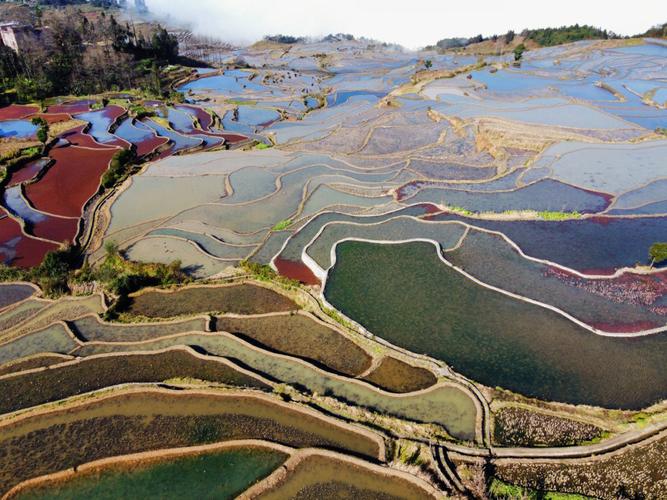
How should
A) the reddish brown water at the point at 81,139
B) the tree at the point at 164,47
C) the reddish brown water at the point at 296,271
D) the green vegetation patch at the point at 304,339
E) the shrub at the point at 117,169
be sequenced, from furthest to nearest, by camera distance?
the tree at the point at 164,47 < the reddish brown water at the point at 81,139 < the shrub at the point at 117,169 < the reddish brown water at the point at 296,271 < the green vegetation patch at the point at 304,339

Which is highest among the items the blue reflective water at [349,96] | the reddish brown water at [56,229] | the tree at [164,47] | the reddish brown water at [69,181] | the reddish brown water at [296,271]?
the tree at [164,47]

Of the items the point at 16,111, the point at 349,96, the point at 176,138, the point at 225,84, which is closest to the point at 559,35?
the point at 349,96

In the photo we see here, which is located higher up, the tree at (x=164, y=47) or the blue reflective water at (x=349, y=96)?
the tree at (x=164, y=47)

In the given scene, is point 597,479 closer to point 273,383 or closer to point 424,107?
point 273,383

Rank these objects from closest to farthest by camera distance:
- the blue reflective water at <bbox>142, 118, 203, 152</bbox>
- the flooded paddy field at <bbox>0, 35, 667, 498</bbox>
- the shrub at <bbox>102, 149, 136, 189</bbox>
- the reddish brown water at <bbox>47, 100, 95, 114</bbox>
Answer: the flooded paddy field at <bbox>0, 35, 667, 498</bbox> < the shrub at <bbox>102, 149, 136, 189</bbox> < the blue reflective water at <bbox>142, 118, 203, 152</bbox> < the reddish brown water at <bbox>47, 100, 95, 114</bbox>

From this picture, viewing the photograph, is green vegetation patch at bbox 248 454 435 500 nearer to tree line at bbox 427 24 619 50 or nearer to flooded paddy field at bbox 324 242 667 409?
flooded paddy field at bbox 324 242 667 409

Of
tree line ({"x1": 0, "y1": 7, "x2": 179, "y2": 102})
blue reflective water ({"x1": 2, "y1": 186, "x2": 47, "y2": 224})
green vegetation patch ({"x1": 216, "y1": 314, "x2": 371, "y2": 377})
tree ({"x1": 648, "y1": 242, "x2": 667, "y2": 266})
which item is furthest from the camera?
tree line ({"x1": 0, "y1": 7, "x2": 179, "y2": 102})

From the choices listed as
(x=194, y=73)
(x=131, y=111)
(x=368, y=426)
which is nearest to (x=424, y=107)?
(x=131, y=111)

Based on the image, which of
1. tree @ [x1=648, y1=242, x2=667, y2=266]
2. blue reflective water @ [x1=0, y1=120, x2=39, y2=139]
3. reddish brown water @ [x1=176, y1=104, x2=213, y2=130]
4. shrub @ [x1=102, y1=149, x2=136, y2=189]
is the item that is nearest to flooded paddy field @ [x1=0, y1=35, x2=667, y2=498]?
shrub @ [x1=102, y1=149, x2=136, y2=189]

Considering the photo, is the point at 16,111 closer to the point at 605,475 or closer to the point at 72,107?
the point at 72,107

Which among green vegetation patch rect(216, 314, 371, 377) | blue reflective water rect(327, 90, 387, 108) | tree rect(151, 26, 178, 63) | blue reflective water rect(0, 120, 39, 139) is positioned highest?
tree rect(151, 26, 178, 63)

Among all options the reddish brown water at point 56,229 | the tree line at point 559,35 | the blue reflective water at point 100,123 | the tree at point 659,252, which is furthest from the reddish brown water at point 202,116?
the tree line at point 559,35

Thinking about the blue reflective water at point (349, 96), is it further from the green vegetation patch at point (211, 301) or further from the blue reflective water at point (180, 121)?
the green vegetation patch at point (211, 301)
